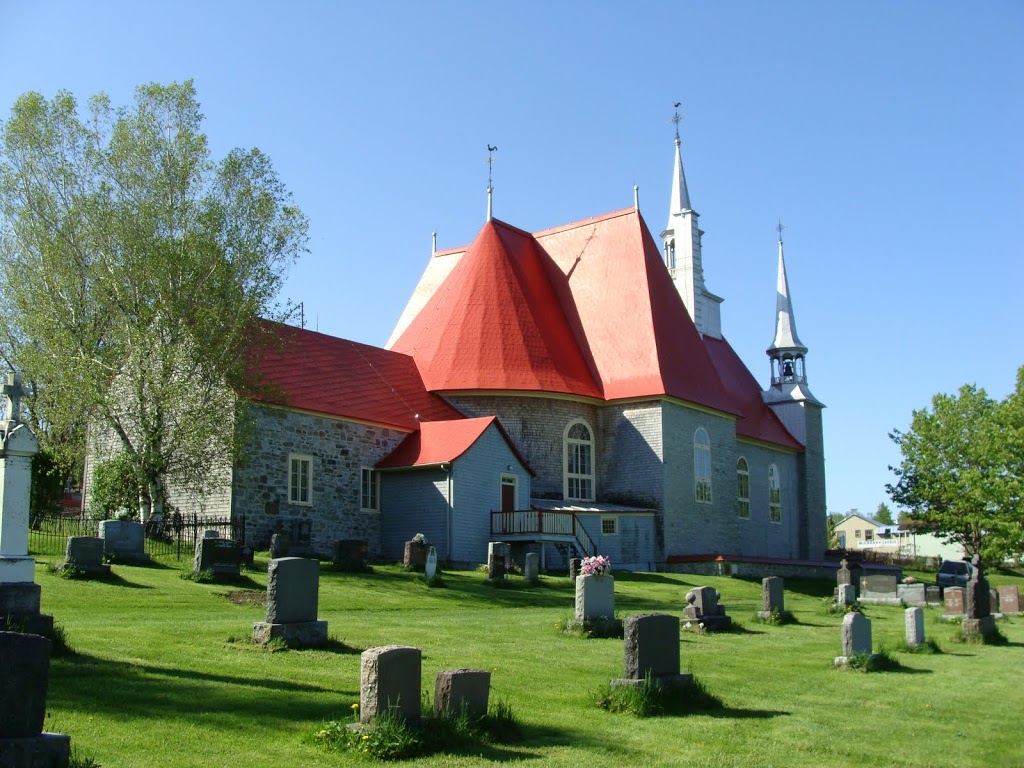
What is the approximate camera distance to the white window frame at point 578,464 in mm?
35281

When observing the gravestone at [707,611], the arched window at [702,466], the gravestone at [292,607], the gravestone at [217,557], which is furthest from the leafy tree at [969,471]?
the gravestone at [292,607]

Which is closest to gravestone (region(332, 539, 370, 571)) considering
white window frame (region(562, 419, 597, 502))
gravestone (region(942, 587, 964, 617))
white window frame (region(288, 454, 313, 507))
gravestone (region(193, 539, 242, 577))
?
gravestone (region(193, 539, 242, 577))

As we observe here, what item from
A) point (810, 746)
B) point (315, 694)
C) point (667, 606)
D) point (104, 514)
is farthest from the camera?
point (104, 514)

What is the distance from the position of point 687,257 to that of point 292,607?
124 feet

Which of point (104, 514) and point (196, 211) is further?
point (104, 514)

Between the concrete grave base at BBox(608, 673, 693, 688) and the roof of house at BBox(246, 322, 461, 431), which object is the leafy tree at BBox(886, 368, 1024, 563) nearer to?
the roof of house at BBox(246, 322, 461, 431)

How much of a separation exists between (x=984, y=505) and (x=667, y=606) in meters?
32.5

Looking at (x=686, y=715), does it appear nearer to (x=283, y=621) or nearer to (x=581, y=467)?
(x=283, y=621)

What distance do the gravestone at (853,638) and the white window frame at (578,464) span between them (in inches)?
819

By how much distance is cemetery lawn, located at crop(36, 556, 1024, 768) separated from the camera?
8.48m

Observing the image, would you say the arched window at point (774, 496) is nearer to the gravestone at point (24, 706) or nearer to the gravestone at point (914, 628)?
the gravestone at point (914, 628)

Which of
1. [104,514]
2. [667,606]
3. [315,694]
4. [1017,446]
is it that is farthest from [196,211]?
[1017,446]

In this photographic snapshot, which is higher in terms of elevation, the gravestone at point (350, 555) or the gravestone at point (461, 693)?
the gravestone at point (350, 555)

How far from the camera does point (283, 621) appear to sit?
13000 mm
